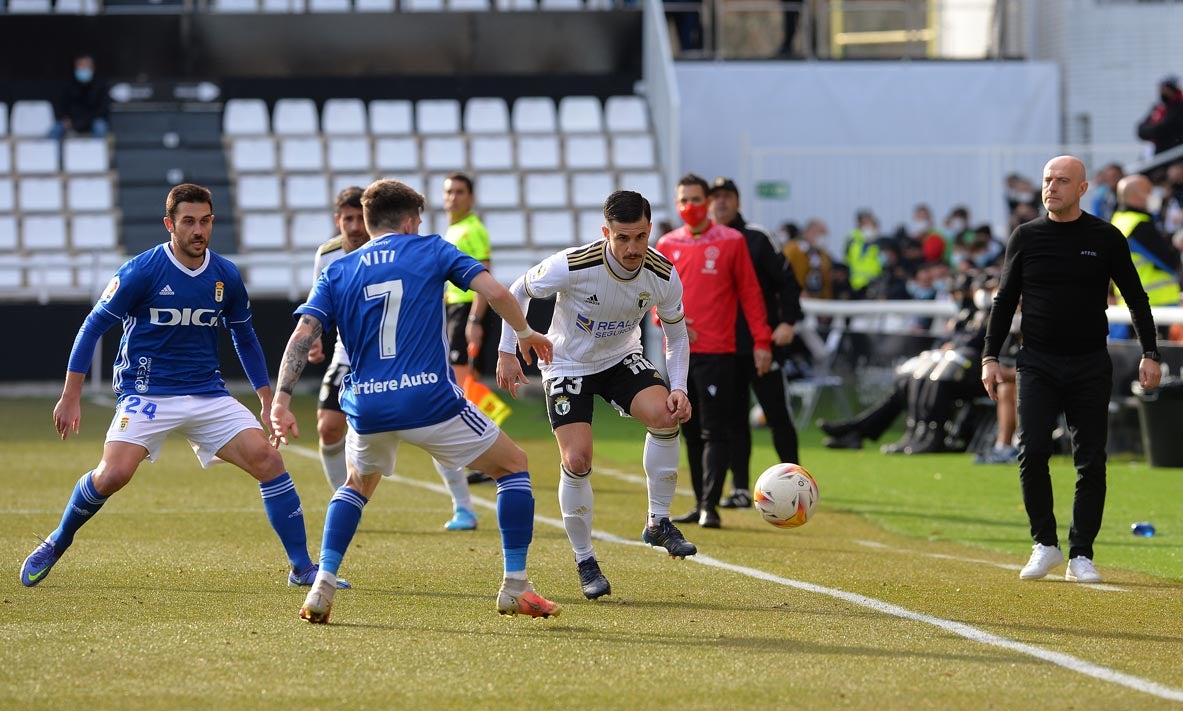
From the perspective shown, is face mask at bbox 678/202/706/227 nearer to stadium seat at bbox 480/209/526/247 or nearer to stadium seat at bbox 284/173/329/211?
stadium seat at bbox 480/209/526/247

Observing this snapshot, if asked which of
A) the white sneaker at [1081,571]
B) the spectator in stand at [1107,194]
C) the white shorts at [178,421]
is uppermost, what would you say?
the spectator in stand at [1107,194]

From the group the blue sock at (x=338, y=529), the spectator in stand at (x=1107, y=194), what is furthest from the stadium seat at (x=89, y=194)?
the blue sock at (x=338, y=529)

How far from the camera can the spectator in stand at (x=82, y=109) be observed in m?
25.5

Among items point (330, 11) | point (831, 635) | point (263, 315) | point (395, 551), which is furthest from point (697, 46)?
point (831, 635)

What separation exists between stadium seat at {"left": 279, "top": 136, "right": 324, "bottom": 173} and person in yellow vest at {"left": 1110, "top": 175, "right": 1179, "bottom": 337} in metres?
14.5

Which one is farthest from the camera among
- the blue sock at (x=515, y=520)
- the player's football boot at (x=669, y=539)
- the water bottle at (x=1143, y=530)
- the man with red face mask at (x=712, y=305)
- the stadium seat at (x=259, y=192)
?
the stadium seat at (x=259, y=192)

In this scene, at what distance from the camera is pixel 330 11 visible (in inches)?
1065

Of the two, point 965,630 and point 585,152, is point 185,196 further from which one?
point 585,152

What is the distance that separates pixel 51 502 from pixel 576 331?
491cm

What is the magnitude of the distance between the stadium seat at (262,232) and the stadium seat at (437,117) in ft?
9.35

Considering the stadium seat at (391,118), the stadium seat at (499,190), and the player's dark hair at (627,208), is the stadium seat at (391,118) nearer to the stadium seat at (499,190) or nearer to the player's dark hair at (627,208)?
the stadium seat at (499,190)

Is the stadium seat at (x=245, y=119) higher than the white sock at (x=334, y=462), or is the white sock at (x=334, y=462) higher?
the stadium seat at (x=245, y=119)

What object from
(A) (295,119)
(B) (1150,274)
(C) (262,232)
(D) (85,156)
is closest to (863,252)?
(C) (262,232)

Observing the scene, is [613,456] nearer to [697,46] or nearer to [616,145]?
[616,145]
